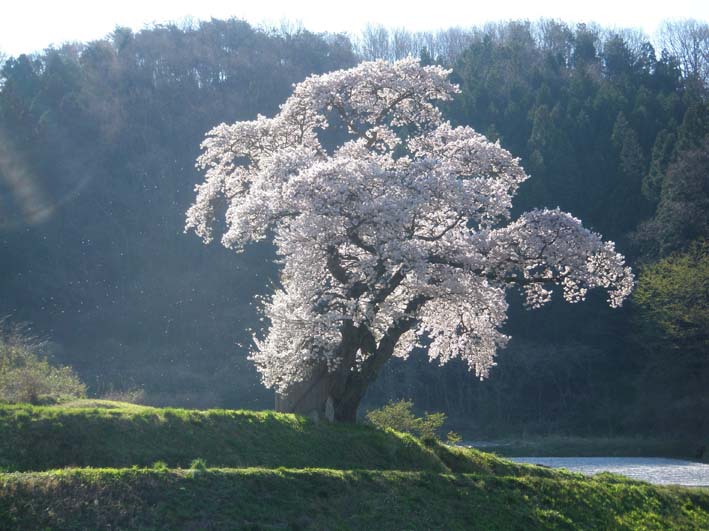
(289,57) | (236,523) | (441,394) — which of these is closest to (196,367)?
(441,394)

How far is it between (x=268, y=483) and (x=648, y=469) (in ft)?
59.0

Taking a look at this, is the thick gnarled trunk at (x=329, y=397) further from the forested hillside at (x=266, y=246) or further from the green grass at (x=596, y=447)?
the forested hillside at (x=266, y=246)

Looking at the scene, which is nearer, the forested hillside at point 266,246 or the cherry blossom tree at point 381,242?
the cherry blossom tree at point 381,242

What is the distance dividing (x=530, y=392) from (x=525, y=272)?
30.7 meters

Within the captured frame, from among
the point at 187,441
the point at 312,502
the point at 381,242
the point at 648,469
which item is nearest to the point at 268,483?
the point at 312,502

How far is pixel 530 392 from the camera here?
45.1 metres

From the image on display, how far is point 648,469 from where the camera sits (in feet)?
82.6

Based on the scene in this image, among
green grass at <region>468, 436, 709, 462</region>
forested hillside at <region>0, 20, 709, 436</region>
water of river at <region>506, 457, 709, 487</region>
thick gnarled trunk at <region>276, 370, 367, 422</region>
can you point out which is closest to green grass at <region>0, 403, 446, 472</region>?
thick gnarled trunk at <region>276, 370, 367, 422</region>

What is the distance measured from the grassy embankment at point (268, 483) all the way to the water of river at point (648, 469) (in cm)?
546

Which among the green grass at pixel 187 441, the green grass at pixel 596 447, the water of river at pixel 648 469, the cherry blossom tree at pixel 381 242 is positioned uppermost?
the cherry blossom tree at pixel 381 242

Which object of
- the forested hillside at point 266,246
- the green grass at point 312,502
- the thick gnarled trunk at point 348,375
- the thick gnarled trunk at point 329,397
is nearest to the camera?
the green grass at point 312,502

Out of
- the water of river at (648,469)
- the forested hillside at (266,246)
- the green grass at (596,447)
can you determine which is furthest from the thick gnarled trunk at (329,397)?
the forested hillside at (266,246)

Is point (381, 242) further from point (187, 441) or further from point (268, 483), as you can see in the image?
point (268, 483)

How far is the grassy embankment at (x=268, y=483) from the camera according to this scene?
8.82 meters
